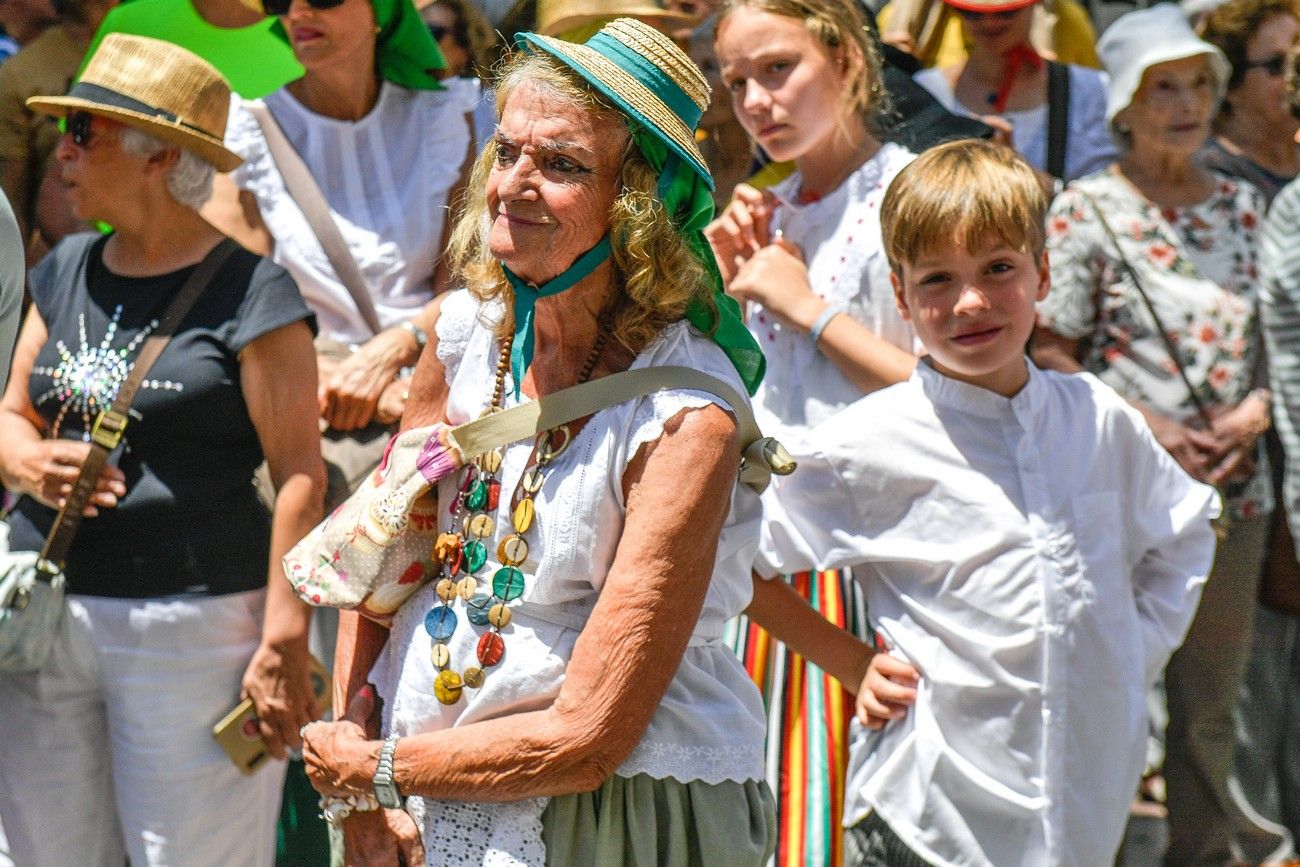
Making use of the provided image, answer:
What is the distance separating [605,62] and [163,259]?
64.9 inches

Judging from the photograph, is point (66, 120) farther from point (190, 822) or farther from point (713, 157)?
point (713, 157)

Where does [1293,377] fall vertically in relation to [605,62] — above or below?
below

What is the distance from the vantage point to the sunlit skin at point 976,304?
305 centimetres

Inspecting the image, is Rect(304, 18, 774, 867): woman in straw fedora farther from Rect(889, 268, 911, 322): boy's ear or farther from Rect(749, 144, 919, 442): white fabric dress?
Rect(749, 144, 919, 442): white fabric dress

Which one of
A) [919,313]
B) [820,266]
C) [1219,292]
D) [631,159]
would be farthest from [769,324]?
[1219,292]

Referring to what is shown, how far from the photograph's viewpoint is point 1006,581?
302 cm

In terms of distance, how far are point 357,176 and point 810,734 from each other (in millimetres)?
1874

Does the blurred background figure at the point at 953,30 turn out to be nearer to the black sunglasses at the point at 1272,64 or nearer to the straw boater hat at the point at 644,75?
the black sunglasses at the point at 1272,64

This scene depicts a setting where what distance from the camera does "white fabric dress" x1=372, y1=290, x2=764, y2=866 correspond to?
2443 millimetres

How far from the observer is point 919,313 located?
10.3 ft

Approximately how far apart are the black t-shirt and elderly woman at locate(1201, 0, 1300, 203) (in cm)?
339

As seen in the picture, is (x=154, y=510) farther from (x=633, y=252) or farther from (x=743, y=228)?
(x=633, y=252)

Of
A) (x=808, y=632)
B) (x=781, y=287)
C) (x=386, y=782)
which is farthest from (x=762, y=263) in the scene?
(x=386, y=782)

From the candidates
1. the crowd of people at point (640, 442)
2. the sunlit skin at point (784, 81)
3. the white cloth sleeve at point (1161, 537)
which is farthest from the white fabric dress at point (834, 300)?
the white cloth sleeve at point (1161, 537)
